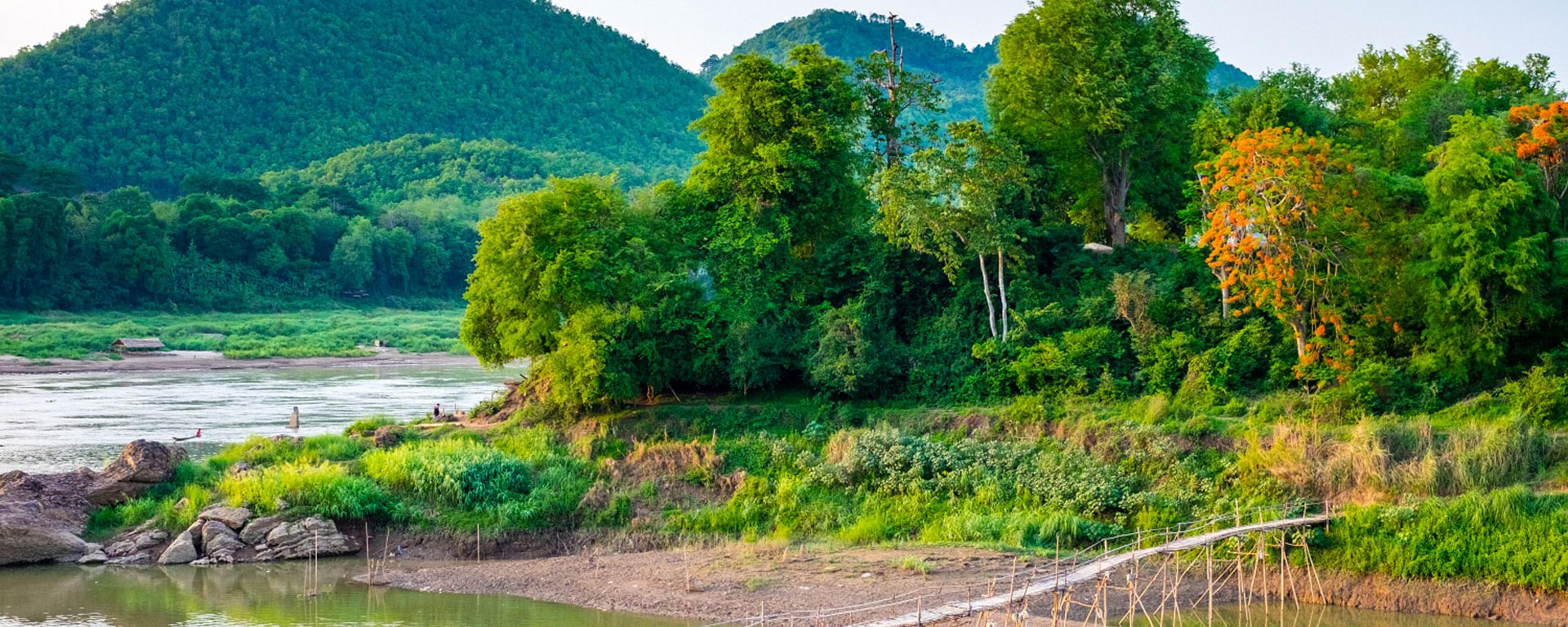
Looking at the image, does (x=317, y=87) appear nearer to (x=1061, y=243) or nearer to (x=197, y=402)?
(x=197, y=402)

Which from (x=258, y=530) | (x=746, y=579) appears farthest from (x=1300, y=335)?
(x=258, y=530)

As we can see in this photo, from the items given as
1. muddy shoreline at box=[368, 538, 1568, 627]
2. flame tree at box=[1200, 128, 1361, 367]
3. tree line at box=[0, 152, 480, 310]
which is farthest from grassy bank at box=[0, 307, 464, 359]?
flame tree at box=[1200, 128, 1361, 367]

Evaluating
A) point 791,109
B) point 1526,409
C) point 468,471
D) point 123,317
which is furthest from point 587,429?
point 123,317

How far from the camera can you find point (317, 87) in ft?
488

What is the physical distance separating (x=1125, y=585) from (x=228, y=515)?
18.5 metres

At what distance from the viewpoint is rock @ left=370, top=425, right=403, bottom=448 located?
35812 mm

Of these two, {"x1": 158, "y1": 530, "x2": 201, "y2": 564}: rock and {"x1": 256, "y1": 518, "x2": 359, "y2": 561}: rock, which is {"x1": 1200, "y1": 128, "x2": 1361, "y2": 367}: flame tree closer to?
{"x1": 256, "y1": 518, "x2": 359, "y2": 561}: rock

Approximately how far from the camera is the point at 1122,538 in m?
28.0

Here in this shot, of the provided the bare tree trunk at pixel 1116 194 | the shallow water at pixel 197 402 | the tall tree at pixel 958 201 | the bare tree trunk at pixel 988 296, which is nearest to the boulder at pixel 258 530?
the shallow water at pixel 197 402

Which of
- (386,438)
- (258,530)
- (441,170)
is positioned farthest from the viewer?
(441,170)

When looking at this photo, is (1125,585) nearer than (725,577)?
Yes

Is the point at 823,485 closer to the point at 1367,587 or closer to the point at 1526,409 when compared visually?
the point at 1367,587

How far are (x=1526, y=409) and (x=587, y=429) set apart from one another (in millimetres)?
21471

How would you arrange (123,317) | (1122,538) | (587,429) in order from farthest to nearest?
(123,317)
(587,429)
(1122,538)
